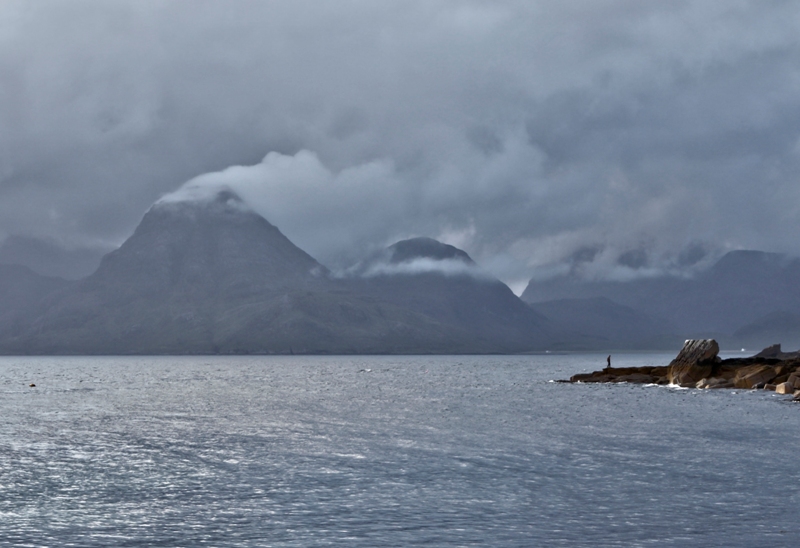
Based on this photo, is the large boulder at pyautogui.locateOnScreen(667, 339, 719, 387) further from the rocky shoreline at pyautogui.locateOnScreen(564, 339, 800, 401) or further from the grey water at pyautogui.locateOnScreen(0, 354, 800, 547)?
the grey water at pyautogui.locateOnScreen(0, 354, 800, 547)

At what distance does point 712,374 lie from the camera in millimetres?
132500

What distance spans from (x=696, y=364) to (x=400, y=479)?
4244 inches

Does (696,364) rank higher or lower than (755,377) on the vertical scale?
higher

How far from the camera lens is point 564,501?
1340 inches

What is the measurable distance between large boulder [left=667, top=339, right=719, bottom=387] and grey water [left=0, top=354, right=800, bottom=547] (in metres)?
52.5

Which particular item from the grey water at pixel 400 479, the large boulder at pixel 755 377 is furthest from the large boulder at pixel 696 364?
the grey water at pixel 400 479

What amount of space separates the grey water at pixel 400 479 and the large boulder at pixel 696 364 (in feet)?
172

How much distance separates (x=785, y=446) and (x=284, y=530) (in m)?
39.2

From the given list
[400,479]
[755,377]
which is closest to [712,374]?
[755,377]

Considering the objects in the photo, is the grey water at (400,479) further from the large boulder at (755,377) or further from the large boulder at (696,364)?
the large boulder at (696,364)

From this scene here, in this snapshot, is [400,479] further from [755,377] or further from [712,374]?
[712,374]

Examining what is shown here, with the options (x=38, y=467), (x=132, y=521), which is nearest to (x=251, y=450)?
(x=38, y=467)

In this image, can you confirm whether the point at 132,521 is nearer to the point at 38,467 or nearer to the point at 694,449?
the point at 38,467

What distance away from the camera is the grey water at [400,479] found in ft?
94.0
